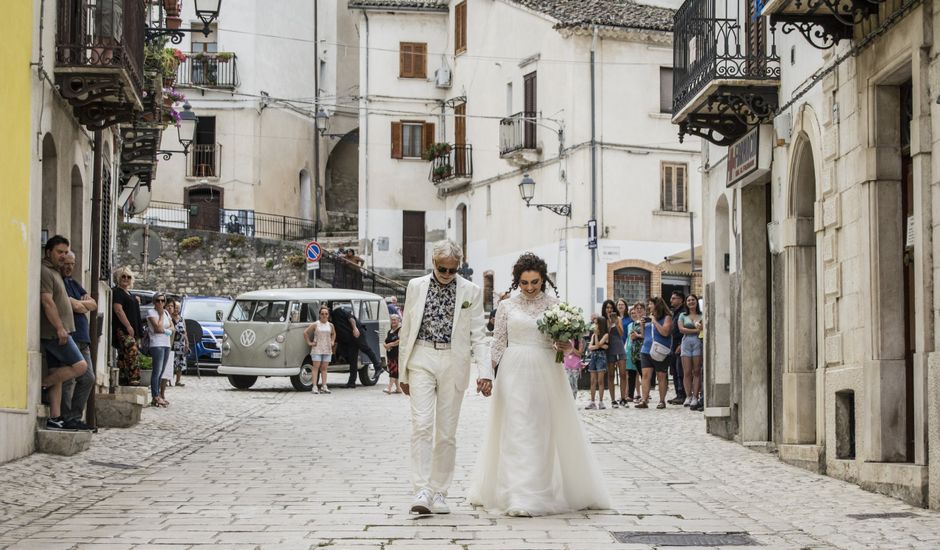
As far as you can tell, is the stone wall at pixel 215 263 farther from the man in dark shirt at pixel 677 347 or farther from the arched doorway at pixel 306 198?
the man in dark shirt at pixel 677 347

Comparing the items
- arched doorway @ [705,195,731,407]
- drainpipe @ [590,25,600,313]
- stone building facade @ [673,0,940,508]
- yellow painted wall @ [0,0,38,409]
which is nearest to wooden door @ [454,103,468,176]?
drainpipe @ [590,25,600,313]

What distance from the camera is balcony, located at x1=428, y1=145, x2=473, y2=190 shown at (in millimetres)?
49062

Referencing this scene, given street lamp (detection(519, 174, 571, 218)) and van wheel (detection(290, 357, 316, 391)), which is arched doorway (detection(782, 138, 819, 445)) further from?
street lamp (detection(519, 174, 571, 218))

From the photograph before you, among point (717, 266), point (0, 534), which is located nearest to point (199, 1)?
point (717, 266)

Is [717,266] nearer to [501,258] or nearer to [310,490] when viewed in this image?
[310,490]

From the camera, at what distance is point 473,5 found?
161 ft

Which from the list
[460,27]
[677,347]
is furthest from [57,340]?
[460,27]

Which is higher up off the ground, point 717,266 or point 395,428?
point 717,266

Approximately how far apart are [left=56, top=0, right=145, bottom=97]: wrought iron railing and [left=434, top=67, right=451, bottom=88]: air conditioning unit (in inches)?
1342

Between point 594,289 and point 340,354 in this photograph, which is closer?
point 340,354

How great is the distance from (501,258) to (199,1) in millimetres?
27844

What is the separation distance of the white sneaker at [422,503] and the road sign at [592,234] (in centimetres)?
3089

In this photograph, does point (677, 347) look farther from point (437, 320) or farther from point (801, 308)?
point (437, 320)

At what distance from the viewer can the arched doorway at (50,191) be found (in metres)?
16.4
